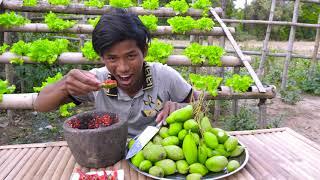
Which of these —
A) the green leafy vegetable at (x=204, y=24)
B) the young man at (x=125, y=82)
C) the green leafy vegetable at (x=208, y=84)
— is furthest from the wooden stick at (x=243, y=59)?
the young man at (x=125, y=82)

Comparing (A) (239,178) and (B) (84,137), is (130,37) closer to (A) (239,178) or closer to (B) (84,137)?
(B) (84,137)

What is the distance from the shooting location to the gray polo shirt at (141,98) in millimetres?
2152

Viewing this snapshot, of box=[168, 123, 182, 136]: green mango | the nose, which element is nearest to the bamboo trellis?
the nose

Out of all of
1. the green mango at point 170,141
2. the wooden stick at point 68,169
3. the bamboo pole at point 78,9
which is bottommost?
the wooden stick at point 68,169

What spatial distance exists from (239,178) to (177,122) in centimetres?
37

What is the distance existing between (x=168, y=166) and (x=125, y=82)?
28.0 inches

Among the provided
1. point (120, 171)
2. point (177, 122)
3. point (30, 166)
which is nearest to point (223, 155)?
point (177, 122)

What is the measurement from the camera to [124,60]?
178 centimetres

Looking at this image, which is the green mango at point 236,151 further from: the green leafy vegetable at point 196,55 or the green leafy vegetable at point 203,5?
the green leafy vegetable at point 203,5

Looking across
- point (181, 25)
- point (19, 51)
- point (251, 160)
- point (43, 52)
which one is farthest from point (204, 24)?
point (251, 160)

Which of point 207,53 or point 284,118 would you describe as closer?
point 207,53

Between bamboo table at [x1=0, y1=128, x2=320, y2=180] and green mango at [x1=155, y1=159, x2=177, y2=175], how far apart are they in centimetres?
11

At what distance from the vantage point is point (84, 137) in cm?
139

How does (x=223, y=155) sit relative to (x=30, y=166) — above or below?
above
